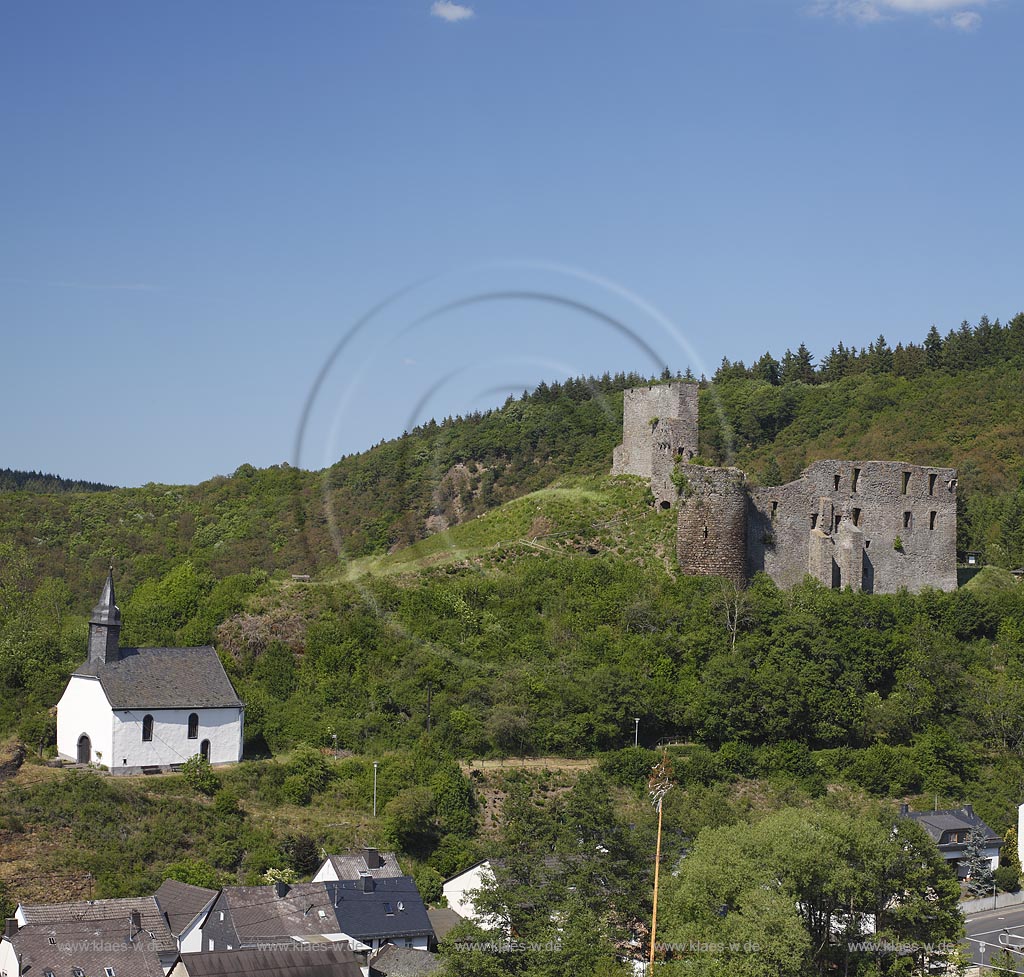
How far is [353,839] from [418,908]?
4311mm

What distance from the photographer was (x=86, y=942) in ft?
124

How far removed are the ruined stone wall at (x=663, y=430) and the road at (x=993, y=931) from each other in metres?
19.2

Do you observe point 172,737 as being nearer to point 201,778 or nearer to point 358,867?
point 201,778

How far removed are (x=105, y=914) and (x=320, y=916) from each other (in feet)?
18.8

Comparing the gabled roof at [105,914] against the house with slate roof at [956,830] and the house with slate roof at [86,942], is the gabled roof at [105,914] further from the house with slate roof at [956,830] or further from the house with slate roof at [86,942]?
the house with slate roof at [956,830]

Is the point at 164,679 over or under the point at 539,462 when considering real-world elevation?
under

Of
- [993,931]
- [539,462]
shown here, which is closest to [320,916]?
[993,931]

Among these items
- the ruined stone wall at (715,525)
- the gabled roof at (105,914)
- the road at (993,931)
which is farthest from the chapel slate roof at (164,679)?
the road at (993,931)

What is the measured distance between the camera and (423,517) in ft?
244

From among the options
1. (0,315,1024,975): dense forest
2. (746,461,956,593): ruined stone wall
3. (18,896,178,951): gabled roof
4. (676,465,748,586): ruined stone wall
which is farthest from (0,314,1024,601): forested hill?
(18,896,178,951): gabled roof

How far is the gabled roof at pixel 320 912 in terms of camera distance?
39750 millimetres

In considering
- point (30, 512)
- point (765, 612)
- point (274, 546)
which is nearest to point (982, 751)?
point (765, 612)

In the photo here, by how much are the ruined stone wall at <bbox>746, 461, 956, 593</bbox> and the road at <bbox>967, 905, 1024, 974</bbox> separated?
552 inches

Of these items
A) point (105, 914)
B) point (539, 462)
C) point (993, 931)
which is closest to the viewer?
point (105, 914)
